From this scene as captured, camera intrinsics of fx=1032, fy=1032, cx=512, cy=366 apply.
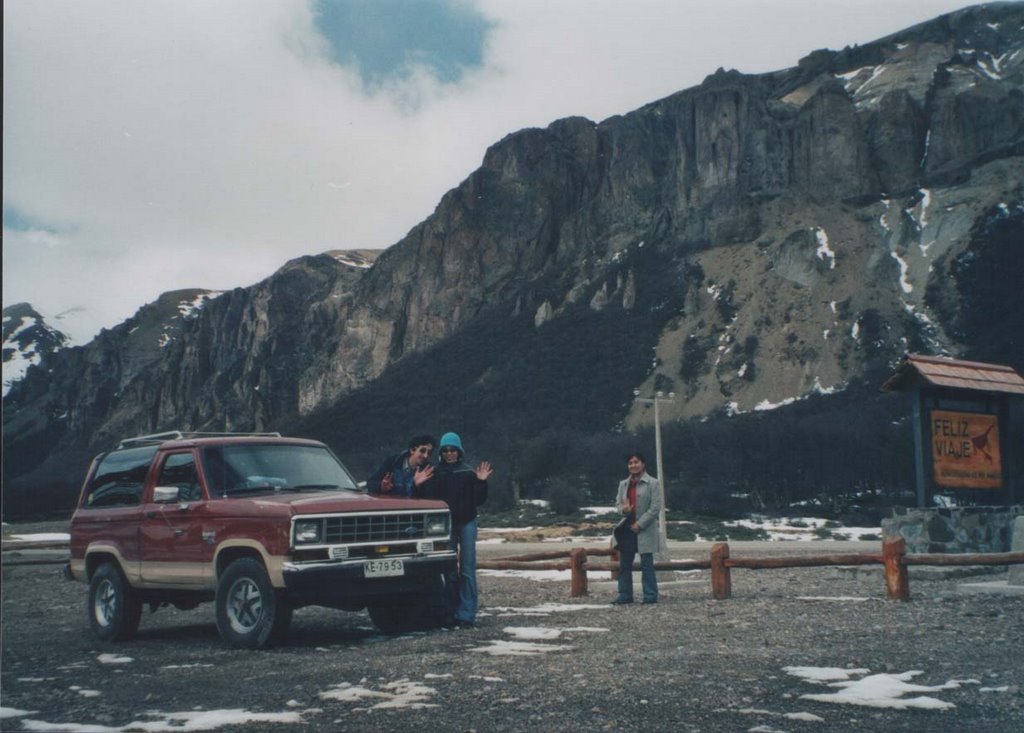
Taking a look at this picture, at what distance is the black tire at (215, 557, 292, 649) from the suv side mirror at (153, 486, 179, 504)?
1008 mm

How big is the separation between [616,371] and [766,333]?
1836cm

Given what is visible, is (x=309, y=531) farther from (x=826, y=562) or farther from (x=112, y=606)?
(x=826, y=562)

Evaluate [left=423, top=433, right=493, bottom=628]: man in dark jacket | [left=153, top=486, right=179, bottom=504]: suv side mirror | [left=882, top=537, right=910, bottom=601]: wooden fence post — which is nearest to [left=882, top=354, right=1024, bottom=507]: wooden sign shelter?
[left=882, top=537, right=910, bottom=601]: wooden fence post

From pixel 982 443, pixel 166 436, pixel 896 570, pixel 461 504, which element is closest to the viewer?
pixel 461 504

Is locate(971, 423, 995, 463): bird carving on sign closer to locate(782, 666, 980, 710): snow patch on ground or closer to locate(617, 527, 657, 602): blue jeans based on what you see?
locate(617, 527, 657, 602): blue jeans

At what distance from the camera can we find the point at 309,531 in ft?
31.0

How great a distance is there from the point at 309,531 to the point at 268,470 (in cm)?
148

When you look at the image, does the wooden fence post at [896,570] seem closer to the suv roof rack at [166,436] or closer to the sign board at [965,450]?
the sign board at [965,450]

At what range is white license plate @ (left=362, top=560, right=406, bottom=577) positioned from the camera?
9.71m

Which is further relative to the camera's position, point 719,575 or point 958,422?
point 958,422

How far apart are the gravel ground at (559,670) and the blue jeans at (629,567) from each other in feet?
0.89

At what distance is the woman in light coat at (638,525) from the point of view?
13.1m

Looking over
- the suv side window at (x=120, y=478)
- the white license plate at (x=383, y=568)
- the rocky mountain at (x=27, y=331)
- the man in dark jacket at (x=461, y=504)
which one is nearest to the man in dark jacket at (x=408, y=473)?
the man in dark jacket at (x=461, y=504)

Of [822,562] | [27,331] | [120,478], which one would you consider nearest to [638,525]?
[822,562]
